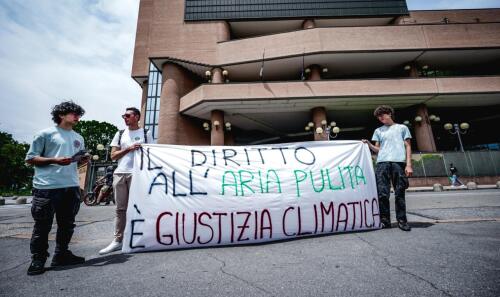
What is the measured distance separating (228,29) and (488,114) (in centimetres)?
2412

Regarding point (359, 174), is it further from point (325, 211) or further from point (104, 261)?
point (104, 261)

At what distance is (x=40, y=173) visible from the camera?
2277mm

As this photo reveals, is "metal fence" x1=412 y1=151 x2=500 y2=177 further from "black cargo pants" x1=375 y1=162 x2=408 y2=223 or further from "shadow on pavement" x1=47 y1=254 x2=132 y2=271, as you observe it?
"shadow on pavement" x1=47 y1=254 x2=132 y2=271

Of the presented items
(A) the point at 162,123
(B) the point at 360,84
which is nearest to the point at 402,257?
(B) the point at 360,84

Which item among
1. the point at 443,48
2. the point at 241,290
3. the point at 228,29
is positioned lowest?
the point at 241,290

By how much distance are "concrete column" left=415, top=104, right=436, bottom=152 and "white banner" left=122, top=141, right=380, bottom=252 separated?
16259 millimetres

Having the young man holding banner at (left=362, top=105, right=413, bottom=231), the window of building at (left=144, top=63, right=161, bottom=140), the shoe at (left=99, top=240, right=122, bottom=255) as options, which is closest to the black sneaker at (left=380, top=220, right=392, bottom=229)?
the young man holding banner at (left=362, top=105, right=413, bottom=231)

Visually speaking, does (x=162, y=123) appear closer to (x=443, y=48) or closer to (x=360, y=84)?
(x=360, y=84)

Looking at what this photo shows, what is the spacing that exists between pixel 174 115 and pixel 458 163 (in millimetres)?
20432

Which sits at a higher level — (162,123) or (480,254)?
(162,123)

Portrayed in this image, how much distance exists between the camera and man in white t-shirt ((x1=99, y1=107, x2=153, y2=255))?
2779 mm

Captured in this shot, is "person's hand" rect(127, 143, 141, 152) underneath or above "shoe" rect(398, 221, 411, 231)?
above

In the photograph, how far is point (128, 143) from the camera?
305cm

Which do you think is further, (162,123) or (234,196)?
(162,123)
